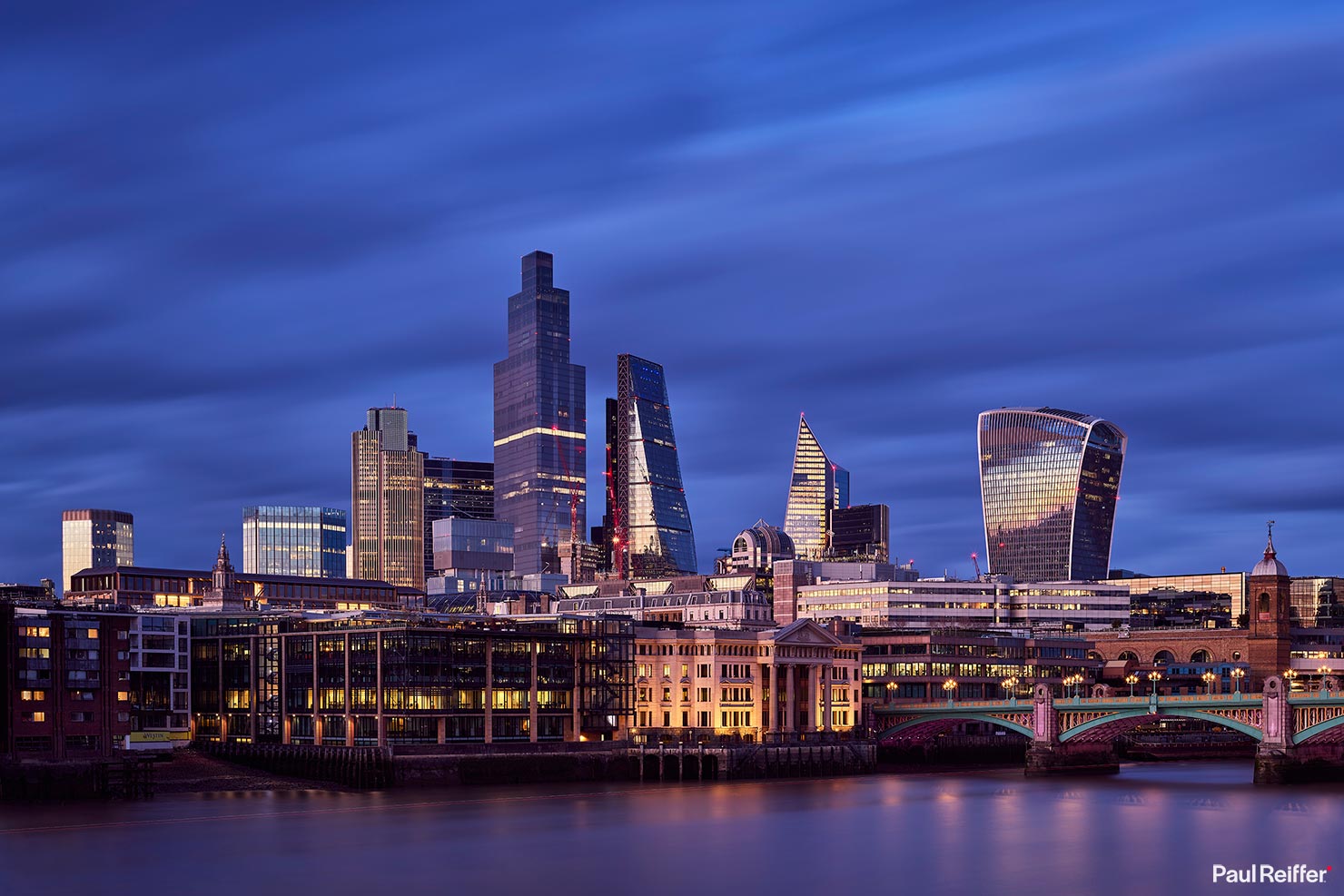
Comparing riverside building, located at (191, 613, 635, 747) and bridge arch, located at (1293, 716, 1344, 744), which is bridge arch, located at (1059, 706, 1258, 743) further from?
riverside building, located at (191, 613, 635, 747)

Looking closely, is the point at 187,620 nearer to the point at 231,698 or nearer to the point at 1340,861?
the point at 231,698

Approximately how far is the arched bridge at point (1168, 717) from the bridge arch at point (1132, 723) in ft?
0.27

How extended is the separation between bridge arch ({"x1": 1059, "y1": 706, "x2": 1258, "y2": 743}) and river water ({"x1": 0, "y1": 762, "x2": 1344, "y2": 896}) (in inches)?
382

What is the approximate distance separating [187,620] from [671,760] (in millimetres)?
52506

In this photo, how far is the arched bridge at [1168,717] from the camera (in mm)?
160375

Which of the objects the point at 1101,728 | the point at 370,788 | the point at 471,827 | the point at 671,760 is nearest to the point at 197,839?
the point at 471,827

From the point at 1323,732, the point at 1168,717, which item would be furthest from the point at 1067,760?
the point at 1323,732

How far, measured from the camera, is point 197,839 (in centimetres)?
11675

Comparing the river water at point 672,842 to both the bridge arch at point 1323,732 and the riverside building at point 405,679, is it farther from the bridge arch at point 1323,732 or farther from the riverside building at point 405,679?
the riverside building at point 405,679

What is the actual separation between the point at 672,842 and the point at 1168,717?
71743mm

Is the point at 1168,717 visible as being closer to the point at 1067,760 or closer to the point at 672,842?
the point at 1067,760

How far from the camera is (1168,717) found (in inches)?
6742

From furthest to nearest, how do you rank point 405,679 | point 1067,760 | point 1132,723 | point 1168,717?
point 1067,760 < point 1132,723 < point 1168,717 < point 405,679

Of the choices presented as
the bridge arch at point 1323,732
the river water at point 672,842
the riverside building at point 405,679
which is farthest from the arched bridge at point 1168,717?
the riverside building at point 405,679
